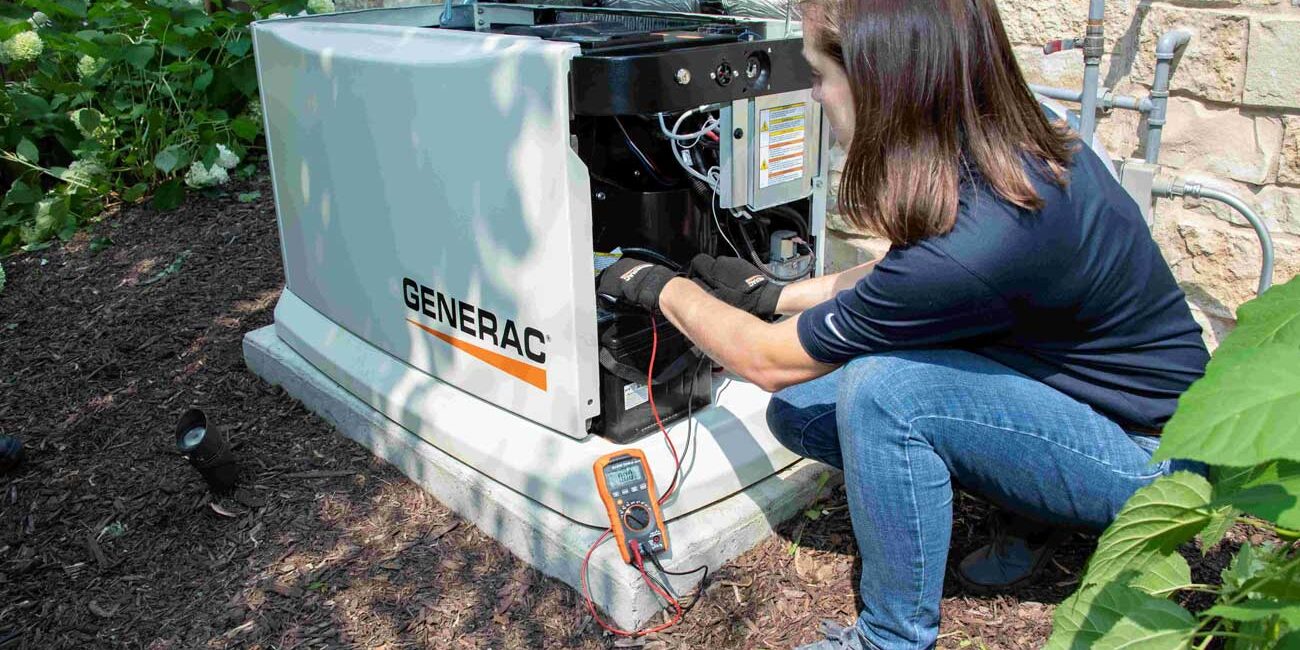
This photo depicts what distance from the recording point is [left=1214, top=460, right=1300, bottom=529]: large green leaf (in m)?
1.03

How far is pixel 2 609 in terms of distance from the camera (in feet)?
7.27

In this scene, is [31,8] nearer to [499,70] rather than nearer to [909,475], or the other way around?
[499,70]

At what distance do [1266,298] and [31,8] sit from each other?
516 centimetres

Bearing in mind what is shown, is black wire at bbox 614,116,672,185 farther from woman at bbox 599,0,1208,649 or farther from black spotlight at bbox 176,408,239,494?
black spotlight at bbox 176,408,239,494

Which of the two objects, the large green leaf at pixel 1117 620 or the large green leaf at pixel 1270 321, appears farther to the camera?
the large green leaf at pixel 1117 620

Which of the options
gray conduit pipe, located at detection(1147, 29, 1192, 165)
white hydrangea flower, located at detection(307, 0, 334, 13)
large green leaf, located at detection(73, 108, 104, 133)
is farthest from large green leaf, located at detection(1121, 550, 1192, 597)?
large green leaf, located at detection(73, 108, 104, 133)

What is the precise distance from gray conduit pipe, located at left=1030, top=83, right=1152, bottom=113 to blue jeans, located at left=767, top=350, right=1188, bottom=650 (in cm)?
108

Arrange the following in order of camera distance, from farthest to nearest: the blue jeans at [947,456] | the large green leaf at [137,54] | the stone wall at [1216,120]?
the large green leaf at [137,54] → the stone wall at [1216,120] → the blue jeans at [947,456]

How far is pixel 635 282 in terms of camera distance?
1.93m

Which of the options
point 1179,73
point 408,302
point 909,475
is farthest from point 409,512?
point 1179,73

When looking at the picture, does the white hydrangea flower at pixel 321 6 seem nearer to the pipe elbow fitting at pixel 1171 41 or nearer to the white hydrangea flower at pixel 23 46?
the white hydrangea flower at pixel 23 46

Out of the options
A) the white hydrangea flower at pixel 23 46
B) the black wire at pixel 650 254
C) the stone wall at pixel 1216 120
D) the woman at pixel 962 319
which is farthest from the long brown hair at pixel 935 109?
the white hydrangea flower at pixel 23 46

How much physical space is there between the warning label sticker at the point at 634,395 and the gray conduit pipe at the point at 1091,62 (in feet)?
3.77

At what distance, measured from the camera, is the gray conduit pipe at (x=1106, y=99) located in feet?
7.98
